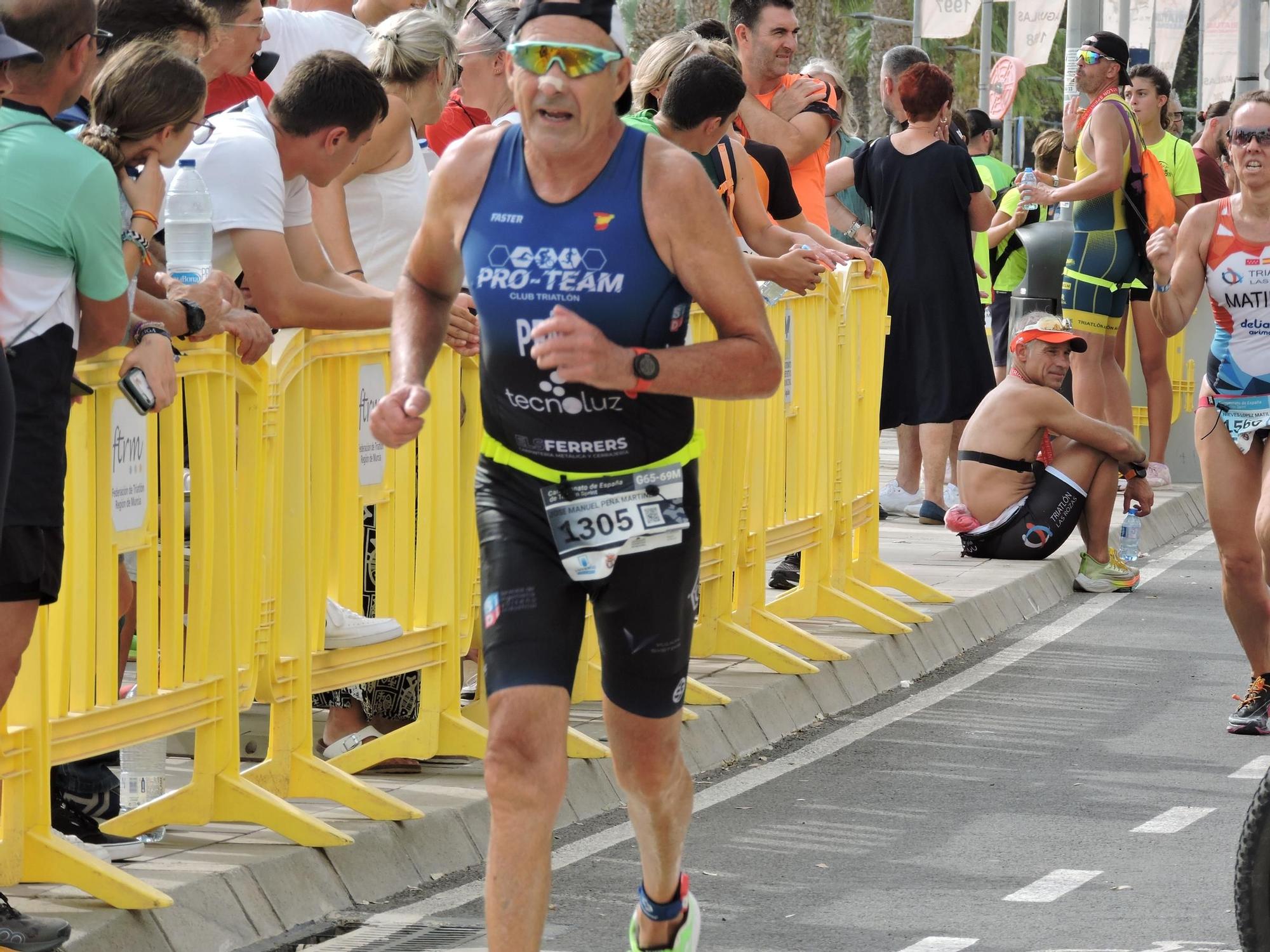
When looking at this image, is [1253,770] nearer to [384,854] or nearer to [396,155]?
[384,854]

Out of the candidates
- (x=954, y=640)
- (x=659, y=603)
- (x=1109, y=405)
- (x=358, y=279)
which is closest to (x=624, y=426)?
(x=659, y=603)

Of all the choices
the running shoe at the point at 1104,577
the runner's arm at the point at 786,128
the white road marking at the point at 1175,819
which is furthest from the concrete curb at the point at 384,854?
the runner's arm at the point at 786,128

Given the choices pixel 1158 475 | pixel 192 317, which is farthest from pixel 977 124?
pixel 192 317

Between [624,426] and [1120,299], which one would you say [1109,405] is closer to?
[1120,299]

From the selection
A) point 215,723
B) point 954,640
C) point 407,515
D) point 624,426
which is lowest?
point 954,640

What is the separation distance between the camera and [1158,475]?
14.5 m

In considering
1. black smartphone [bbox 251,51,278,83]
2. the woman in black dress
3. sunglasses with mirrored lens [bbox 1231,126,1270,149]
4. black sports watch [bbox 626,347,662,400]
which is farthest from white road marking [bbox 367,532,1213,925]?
black smartphone [bbox 251,51,278,83]

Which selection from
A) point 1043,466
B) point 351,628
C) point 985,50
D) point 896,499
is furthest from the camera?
point 985,50

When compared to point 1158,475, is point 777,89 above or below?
above

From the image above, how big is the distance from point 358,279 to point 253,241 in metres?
0.73

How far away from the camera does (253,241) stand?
616 cm

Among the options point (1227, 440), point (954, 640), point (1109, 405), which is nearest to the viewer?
point (1227, 440)

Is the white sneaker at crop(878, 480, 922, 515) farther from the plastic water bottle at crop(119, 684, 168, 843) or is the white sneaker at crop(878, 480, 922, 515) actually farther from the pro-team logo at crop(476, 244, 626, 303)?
the pro-team logo at crop(476, 244, 626, 303)

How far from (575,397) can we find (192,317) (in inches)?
50.7
